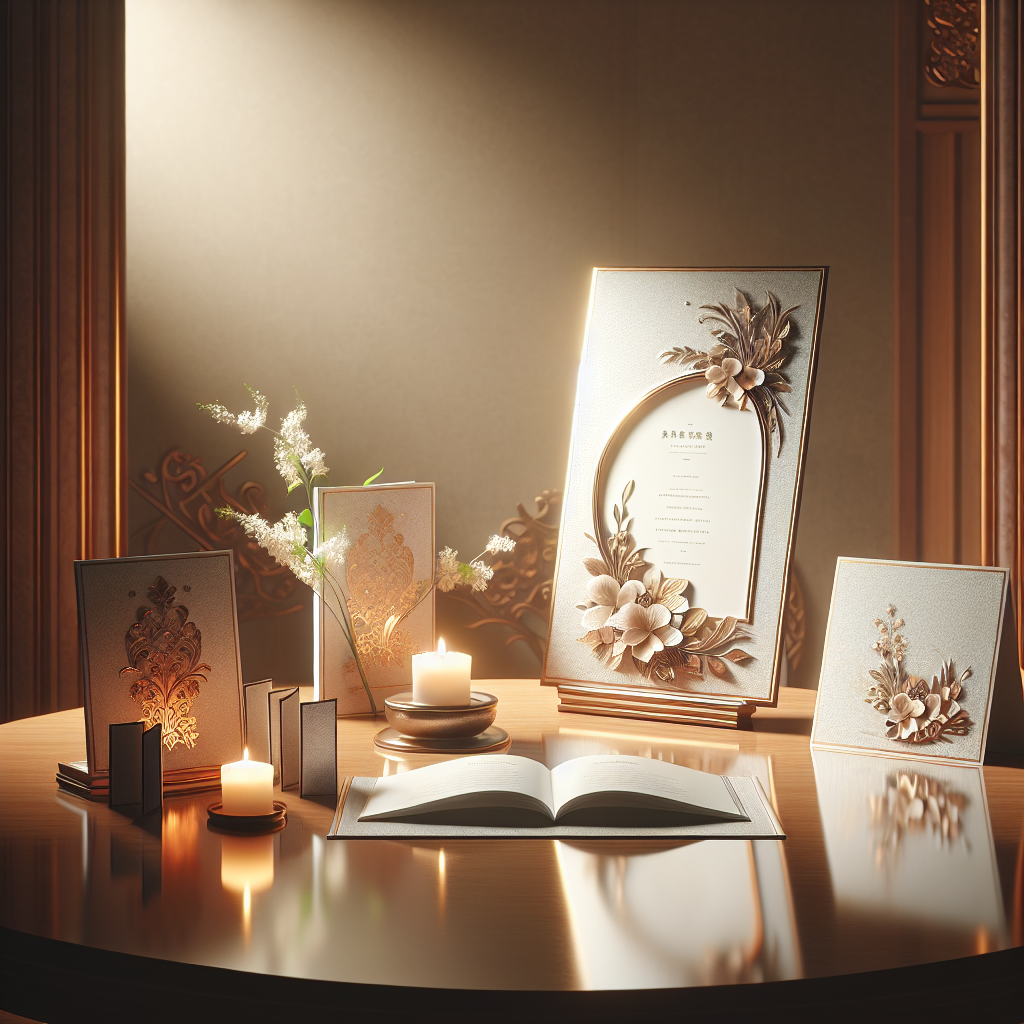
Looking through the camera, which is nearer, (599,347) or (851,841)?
(851,841)

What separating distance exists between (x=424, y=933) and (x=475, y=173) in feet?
5.92

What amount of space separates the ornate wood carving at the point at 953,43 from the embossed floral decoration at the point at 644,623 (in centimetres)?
138

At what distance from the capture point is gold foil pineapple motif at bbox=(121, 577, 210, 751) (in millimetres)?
1205

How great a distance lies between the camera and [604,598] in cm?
161

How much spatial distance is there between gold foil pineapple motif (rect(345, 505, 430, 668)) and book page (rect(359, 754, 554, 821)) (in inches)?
15.2

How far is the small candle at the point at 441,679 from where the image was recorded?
1382mm

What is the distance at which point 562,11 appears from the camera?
89.1 inches

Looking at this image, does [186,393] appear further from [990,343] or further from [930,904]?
[930,904]

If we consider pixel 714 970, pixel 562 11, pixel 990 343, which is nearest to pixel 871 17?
pixel 562 11

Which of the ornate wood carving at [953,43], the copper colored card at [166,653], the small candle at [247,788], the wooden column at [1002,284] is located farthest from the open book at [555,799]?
the ornate wood carving at [953,43]

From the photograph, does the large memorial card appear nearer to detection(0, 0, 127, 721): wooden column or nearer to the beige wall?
the beige wall

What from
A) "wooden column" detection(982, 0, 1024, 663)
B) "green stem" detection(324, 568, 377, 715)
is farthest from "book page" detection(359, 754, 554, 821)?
"wooden column" detection(982, 0, 1024, 663)

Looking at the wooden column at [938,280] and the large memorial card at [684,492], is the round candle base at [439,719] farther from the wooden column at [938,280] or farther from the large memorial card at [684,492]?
the wooden column at [938,280]

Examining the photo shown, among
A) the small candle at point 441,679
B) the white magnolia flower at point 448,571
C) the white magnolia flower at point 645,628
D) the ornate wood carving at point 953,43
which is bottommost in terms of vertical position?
the small candle at point 441,679
